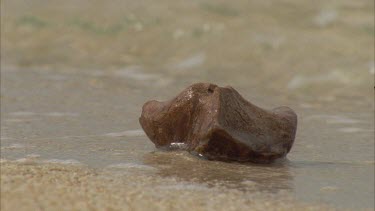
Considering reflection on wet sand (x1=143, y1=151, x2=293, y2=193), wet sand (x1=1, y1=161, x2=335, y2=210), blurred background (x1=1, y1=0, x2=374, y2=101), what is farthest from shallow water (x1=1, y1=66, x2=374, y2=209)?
blurred background (x1=1, y1=0, x2=374, y2=101)

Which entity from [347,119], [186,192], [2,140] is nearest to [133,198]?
[186,192]

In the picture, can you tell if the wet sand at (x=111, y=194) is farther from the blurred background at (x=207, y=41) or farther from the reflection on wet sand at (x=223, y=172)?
the blurred background at (x=207, y=41)

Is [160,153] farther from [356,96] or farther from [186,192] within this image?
[356,96]

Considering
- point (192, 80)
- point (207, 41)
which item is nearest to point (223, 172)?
point (192, 80)

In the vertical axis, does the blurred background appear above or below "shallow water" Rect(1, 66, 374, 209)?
above

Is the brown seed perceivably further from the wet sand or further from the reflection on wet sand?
the wet sand

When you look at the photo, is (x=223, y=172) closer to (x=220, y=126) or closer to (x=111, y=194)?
(x=220, y=126)

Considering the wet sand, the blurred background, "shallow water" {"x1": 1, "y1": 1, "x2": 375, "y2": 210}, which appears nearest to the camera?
the wet sand
